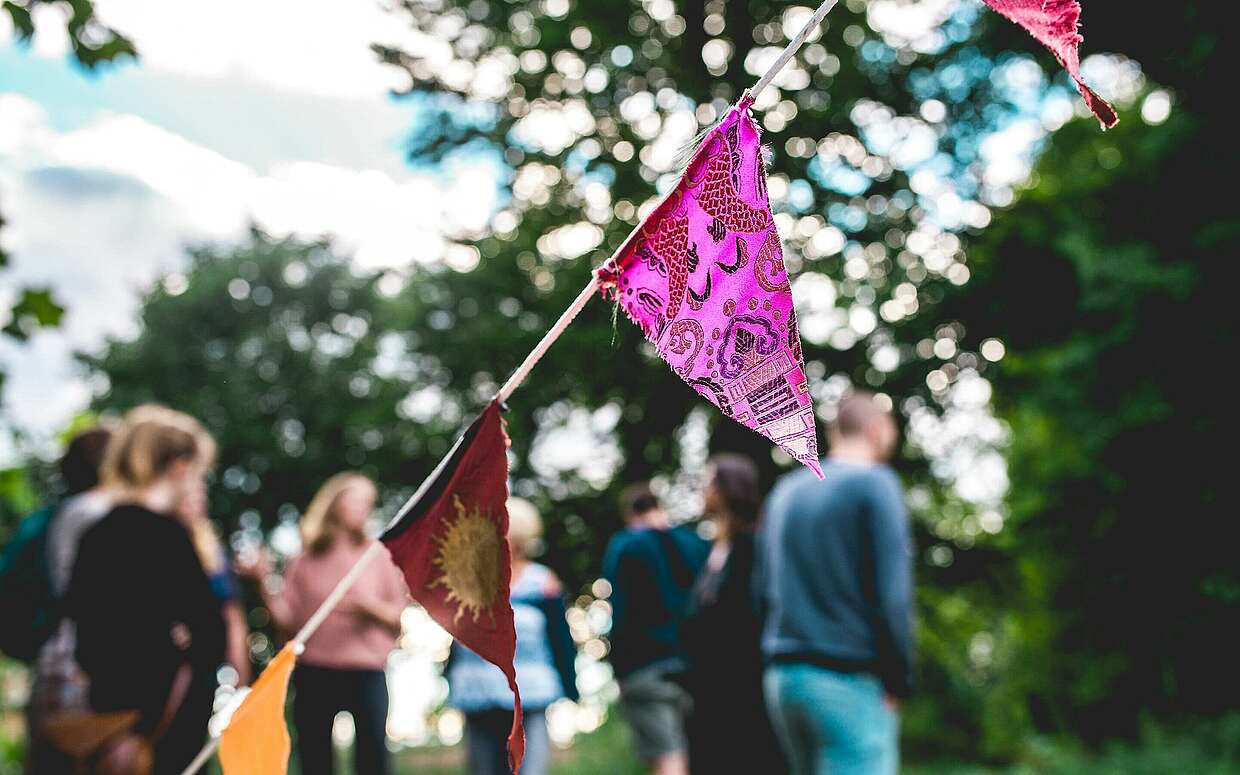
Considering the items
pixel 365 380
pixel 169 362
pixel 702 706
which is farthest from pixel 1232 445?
pixel 169 362

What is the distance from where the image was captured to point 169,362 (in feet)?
79.5

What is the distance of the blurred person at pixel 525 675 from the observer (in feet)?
15.3

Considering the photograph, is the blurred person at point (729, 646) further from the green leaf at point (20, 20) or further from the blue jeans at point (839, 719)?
the green leaf at point (20, 20)

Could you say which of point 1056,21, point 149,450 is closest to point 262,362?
point 149,450

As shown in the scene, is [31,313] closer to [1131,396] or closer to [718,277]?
[718,277]

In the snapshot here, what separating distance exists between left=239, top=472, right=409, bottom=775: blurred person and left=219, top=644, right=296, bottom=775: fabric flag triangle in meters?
3.01

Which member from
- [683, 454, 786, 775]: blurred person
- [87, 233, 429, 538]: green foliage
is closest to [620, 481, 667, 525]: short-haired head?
[683, 454, 786, 775]: blurred person

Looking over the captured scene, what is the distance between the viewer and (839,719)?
10.4ft

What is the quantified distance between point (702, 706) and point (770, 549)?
1430 mm

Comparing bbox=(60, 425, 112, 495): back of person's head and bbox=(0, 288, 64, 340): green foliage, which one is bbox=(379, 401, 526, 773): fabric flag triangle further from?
bbox=(60, 425, 112, 495): back of person's head

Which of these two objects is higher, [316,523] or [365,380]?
[365,380]

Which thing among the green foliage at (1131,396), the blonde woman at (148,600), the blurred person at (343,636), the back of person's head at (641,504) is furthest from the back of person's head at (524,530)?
the green foliage at (1131,396)

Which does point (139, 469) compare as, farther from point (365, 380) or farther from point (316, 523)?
point (365, 380)

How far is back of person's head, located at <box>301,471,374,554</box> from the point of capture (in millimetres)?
5148
